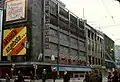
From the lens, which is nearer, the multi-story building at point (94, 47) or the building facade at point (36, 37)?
the building facade at point (36, 37)

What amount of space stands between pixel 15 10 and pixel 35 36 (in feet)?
27.5

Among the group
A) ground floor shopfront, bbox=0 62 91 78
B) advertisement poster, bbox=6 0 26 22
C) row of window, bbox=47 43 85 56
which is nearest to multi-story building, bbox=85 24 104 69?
row of window, bbox=47 43 85 56

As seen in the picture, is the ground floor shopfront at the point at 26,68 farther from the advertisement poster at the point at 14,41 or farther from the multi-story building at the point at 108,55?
the multi-story building at the point at 108,55

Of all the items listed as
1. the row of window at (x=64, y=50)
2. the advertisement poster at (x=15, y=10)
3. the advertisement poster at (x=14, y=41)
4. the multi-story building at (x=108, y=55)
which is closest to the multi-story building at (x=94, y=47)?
the multi-story building at (x=108, y=55)

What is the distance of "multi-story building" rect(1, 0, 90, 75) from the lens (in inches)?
2340

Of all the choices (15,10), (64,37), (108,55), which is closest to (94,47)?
(108,55)

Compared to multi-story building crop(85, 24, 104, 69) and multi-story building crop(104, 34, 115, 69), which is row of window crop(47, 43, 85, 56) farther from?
multi-story building crop(104, 34, 115, 69)

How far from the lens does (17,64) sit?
59.5m

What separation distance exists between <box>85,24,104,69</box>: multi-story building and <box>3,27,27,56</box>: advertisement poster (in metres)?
33.0

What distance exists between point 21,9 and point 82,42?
29.8 m

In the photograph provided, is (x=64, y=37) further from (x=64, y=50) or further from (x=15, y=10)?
(x=15, y=10)

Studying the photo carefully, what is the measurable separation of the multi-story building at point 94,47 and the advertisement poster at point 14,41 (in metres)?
33.0

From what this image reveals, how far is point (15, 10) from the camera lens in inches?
2520

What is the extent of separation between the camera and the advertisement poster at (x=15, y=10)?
62094 mm
